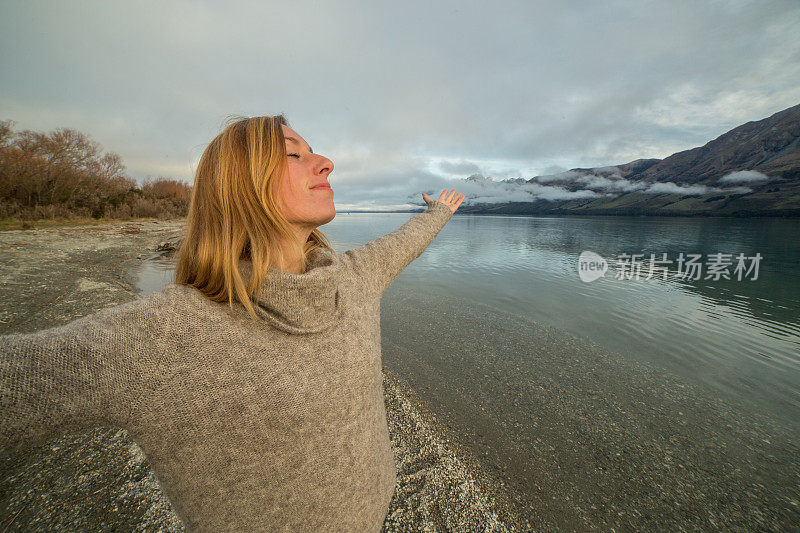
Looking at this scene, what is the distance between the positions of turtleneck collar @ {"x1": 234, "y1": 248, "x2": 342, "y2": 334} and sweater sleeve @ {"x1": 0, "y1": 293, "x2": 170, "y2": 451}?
0.35 meters

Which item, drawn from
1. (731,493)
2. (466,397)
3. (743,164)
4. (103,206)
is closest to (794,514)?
(731,493)

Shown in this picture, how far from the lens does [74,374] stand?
820mm

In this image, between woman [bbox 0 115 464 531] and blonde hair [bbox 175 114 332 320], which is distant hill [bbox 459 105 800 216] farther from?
blonde hair [bbox 175 114 332 320]

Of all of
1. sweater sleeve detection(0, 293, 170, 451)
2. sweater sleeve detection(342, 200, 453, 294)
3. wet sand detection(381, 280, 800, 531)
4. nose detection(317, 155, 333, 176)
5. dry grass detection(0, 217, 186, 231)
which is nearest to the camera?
sweater sleeve detection(0, 293, 170, 451)

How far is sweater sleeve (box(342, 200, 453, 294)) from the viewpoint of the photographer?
198 centimetres

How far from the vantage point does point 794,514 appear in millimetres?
4273

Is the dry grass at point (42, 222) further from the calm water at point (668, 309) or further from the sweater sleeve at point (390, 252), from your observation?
the sweater sleeve at point (390, 252)

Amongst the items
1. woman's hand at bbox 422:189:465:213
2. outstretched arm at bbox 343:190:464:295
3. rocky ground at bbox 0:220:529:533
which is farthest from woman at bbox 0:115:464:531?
rocky ground at bbox 0:220:529:533

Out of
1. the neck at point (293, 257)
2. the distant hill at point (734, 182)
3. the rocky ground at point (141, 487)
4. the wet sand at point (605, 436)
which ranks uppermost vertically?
the distant hill at point (734, 182)

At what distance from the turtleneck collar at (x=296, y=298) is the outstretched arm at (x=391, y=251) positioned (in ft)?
1.90

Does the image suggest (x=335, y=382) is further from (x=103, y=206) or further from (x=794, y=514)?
(x=103, y=206)

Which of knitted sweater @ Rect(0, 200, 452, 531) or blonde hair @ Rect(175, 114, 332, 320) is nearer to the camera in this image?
knitted sweater @ Rect(0, 200, 452, 531)

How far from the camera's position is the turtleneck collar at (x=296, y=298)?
46.9 inches

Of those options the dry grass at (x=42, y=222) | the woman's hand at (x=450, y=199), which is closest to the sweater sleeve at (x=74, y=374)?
the woman's hand at (x=450, y=199)
